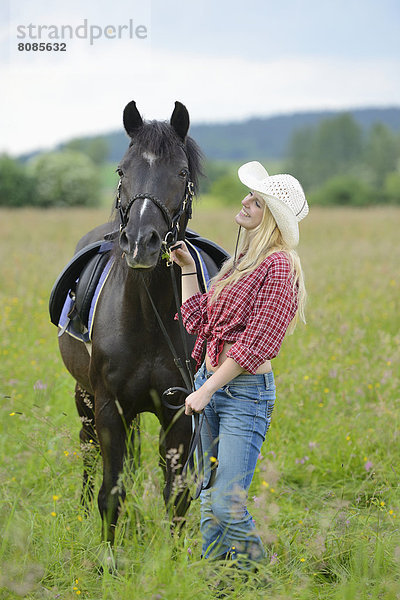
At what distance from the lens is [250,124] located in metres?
164

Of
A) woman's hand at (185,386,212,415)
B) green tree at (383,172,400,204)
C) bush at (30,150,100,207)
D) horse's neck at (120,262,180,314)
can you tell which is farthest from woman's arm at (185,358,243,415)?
bush at (30,150,100,207)

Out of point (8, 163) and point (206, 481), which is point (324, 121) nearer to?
point (8, 163)

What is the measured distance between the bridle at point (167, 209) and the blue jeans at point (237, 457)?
78cm

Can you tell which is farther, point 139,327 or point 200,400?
point 139,327

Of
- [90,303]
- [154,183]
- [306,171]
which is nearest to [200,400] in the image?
[154,183]

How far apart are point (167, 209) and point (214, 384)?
2.98ft

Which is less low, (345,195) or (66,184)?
(66,184)

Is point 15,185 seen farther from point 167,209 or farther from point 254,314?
point 254,314

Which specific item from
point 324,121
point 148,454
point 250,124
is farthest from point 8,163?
point 250,124

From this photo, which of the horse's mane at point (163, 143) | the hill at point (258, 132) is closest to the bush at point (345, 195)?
the horse's mane at point (163, 143)

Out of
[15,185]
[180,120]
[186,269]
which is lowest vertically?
[186,269]

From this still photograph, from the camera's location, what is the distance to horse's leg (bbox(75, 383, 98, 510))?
12.0ft

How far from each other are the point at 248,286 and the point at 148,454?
237 centimetres

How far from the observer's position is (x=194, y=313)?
9.76 ft
